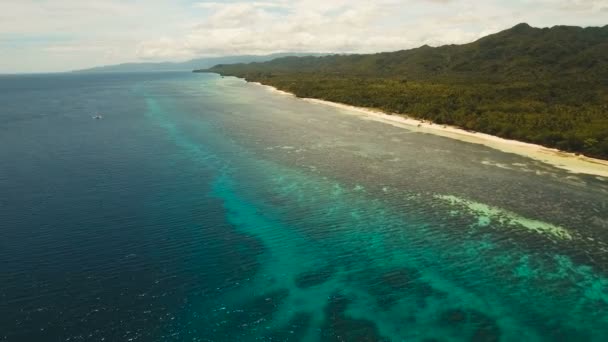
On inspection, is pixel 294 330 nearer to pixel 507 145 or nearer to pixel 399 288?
pixel 399 288

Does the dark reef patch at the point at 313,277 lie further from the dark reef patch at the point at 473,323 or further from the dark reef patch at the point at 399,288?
the dark reef patch at the point at 473,323

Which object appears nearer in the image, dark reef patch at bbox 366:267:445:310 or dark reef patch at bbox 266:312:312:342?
dark reef patch at bbox 266:312:312:342

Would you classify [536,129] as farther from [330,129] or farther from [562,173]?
[330,129]


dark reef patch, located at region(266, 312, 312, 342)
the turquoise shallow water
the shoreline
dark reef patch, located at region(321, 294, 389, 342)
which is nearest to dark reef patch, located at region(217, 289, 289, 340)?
the turquoise shallow water

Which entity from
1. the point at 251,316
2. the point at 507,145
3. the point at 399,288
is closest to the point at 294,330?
the point at 251,316

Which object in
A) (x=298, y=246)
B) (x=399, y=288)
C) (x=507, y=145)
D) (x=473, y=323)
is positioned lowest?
(x=473, y=323)

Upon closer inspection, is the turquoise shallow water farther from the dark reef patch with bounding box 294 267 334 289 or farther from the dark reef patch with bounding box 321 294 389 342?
the dark reef patch with bounding box 294 267 334 289
